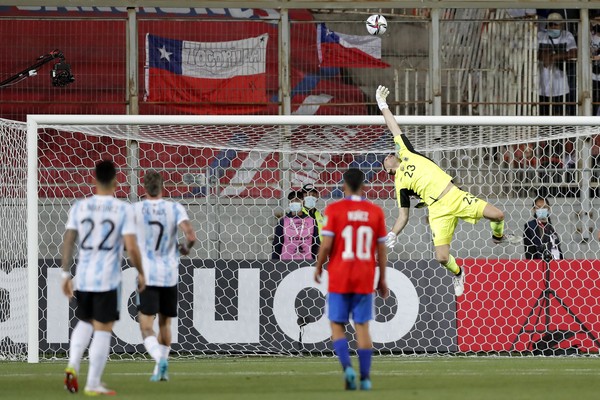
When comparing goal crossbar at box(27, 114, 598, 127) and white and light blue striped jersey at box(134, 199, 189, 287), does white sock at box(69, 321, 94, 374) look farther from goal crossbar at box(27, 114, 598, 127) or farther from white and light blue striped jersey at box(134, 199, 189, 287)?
goal crossbar at box(27, 114, 598, 127)

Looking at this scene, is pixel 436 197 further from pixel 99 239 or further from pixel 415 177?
pixel 99 239

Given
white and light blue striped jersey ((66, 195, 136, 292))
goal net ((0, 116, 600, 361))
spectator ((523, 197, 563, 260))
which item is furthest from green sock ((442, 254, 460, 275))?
white and light blue striped jersey ((66, 195, 136, 292))

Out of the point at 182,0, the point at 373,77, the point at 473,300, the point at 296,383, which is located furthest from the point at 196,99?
the point at 296,383

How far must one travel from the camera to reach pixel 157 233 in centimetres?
1000

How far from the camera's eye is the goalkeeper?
1377 cm

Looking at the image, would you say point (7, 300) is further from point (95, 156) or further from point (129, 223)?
point (129, 223)

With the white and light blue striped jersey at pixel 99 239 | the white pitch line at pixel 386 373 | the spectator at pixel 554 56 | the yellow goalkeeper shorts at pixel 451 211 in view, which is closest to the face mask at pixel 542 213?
the yellow goalkeeper shorts at pixel 451 211

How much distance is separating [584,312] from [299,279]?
3.66 meters

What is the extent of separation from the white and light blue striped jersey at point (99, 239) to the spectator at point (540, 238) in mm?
8241

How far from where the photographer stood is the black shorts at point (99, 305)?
870 centimetres

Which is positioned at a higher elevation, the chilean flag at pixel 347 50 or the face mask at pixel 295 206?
the chilean flag at pixel 347 50

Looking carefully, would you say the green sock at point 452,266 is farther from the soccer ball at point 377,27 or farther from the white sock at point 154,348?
the white sock at point 154,348

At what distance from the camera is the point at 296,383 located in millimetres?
9977

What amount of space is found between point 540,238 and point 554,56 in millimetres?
4809
